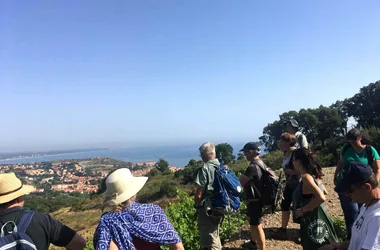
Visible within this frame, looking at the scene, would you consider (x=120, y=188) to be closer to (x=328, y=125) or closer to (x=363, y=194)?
(x=363, y=194)

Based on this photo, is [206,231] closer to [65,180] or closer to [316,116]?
[316,116]

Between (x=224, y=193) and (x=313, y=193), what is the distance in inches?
42.6

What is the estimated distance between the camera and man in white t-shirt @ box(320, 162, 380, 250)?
1627 mm

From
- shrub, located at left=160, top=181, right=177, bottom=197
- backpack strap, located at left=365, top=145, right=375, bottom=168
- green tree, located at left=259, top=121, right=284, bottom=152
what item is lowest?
shrub, located at left=160, top=181, right=177, bottom=197

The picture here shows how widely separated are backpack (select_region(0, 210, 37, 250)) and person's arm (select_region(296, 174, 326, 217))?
2100 millimetres

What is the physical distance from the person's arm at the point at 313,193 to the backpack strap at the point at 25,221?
84.1 inches

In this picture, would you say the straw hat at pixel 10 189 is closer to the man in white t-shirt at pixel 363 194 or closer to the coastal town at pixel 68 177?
the man in white t-shirt at pixel 363 194

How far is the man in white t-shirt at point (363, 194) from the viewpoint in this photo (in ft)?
5.34

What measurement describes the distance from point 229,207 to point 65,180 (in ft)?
288

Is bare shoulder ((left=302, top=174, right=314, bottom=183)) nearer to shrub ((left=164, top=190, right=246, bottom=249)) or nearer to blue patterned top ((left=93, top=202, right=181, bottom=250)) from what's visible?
blue patterned top ((left=93, top=202, right=181, bottom=250))

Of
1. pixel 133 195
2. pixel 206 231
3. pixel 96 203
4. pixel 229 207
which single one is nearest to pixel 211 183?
pixel 229 207

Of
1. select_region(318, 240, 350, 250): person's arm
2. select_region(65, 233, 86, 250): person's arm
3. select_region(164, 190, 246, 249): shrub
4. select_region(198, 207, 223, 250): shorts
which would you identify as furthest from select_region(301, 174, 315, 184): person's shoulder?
select_region(65, 233, 86, 250): person's arm

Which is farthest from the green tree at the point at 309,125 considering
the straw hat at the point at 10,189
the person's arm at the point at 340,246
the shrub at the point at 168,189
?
the straw hat at the point at 10,189

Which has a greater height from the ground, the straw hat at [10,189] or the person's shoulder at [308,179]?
the straw hat at [10,189]
